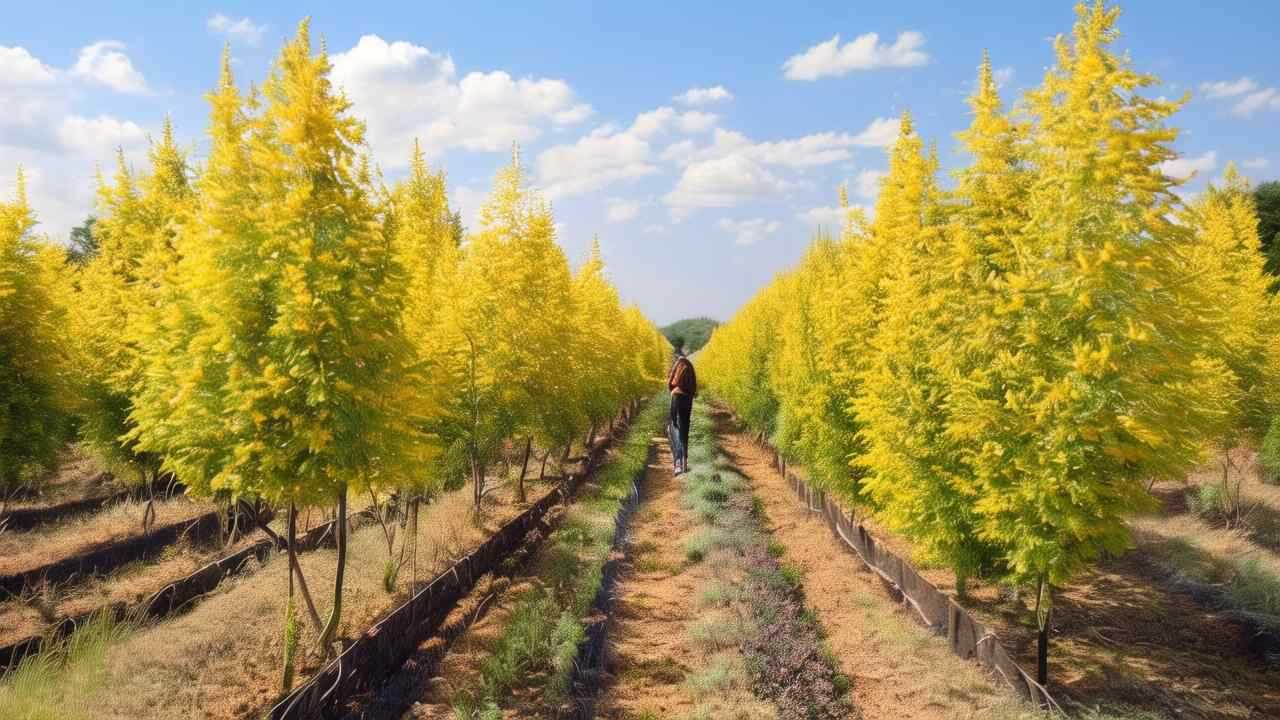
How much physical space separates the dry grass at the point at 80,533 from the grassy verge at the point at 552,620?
30.1 ft

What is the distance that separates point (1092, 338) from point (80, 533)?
19.1 meters

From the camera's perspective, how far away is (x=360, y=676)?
8234mm

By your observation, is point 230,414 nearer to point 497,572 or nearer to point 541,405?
point 497,572

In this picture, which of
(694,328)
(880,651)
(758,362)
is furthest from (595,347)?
(694,328)

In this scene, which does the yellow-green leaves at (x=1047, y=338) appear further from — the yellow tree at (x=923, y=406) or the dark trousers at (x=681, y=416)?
the dark trousers at (x=681, y=416)

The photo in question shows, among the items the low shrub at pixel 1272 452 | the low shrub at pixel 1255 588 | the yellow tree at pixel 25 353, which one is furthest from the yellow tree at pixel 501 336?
the low shrub at pixel 1272 452

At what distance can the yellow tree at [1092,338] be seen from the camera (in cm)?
719

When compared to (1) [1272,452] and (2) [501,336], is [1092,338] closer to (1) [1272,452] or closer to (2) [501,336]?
(2) [501,336]

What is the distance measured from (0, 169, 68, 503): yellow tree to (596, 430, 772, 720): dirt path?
10.4 metres

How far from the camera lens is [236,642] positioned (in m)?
9.12

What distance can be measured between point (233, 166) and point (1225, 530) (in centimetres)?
1927

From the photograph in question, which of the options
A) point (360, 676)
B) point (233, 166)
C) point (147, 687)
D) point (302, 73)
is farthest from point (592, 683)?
point (302, 73)

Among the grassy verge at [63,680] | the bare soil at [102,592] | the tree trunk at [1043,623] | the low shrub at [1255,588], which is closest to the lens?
the grassy verge at [63,680]

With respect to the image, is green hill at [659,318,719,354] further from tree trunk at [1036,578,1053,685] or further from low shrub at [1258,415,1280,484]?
tree trunk at [1036,578,1053,685]
